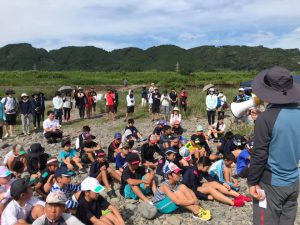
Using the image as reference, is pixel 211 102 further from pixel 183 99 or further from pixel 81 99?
pixel 81 99

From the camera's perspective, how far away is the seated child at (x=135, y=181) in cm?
589

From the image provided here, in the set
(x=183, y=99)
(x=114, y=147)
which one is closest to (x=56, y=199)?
(x=114, y=147)

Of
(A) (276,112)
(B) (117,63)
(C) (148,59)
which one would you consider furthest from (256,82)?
(C) (148,59)

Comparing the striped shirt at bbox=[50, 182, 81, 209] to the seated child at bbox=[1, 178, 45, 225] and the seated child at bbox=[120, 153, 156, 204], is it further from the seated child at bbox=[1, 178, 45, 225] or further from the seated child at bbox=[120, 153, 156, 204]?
the seated child at bbox=[120, 153, 156, 204]

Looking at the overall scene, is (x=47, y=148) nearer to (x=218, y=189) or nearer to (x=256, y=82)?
(x=218, y=189)

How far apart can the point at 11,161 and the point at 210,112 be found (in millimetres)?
7922

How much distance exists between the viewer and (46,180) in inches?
231

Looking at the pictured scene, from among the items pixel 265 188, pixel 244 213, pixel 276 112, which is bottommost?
pixel 244 213

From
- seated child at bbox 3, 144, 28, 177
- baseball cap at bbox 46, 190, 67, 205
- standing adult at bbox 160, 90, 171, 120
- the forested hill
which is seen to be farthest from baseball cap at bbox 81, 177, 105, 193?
the forested hill

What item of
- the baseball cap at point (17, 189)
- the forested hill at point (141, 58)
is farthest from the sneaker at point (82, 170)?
the forested hill at point (141, 58)

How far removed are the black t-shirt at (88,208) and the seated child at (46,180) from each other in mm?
1214

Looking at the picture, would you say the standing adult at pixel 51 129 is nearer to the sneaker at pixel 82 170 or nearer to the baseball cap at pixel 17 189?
the sneaker at pixel 82 170

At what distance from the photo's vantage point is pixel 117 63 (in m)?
122

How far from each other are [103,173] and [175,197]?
178 cm
